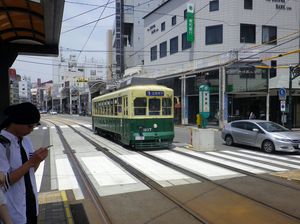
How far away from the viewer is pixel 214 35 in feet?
131

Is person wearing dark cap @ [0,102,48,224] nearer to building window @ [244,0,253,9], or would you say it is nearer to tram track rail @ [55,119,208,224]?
tram track rail @ [55,119,208,224]

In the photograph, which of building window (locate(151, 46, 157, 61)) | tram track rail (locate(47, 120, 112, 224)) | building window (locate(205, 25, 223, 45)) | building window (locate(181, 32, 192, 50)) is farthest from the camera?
building window (locate(151, 46, 157, 61))

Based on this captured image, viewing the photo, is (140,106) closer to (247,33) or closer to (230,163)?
(230,163)

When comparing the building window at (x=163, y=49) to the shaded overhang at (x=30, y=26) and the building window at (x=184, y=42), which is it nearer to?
the building window at (x=184, y=42)

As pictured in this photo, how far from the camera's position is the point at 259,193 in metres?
8.09

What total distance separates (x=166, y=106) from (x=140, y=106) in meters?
1.33

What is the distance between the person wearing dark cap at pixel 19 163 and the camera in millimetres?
2977

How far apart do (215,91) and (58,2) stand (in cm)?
3072

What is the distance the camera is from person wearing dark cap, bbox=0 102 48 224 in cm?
298

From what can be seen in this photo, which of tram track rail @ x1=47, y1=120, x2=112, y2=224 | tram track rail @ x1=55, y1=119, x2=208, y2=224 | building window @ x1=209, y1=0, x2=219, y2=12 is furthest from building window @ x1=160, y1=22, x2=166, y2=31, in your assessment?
tram track rail @ x1=47, y1=120, x2=112, y2=224

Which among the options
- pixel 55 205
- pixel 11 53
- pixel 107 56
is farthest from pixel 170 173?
pixel 107 56

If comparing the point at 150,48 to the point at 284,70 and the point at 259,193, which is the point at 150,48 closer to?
the point at 284,70

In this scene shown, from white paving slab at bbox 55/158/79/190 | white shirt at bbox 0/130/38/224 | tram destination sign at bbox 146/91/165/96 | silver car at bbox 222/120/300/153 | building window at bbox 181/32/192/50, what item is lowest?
white paving slab at bbox 55/158/79/190

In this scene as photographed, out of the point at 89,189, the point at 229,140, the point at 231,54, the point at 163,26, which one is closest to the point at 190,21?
the point at 231,54
